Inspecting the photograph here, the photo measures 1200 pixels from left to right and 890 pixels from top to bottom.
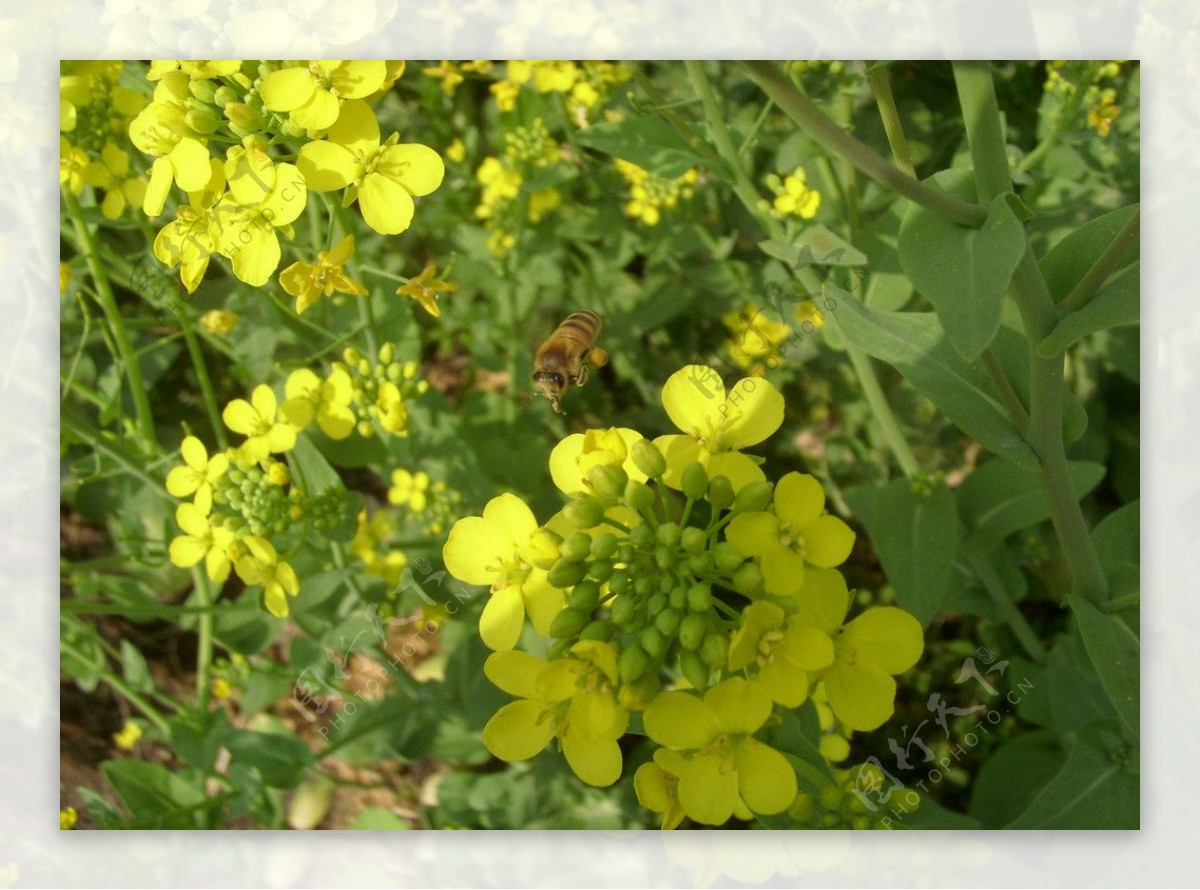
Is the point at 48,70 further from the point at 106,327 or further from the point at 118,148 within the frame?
the point at 106,327

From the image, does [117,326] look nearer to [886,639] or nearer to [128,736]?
[128,736]

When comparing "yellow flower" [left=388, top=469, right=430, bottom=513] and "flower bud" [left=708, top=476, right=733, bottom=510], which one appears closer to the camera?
"flower bud" [left=708, top=476, right=733, bottom=510]

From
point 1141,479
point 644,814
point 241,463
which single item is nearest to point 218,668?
point 241,463

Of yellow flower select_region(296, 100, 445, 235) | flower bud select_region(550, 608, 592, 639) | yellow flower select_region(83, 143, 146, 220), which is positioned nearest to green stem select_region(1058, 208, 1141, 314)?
flower bud select_region(550, 608, 592, 639)

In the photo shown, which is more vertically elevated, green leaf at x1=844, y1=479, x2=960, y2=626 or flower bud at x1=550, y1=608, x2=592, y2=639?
green leaf at x1=844, y1=479, x2=960, y2=626

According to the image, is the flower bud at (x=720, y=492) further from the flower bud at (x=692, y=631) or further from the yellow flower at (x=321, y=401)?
the yellow flower at (x=321, y=401)

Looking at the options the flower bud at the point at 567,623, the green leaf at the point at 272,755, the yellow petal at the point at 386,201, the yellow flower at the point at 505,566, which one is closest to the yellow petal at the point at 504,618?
the yellow flower at the point at 505,566

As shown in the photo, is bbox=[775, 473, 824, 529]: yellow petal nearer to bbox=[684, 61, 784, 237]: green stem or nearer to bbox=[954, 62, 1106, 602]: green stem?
bbox=[954, 62, 1106, 602]: green stem
